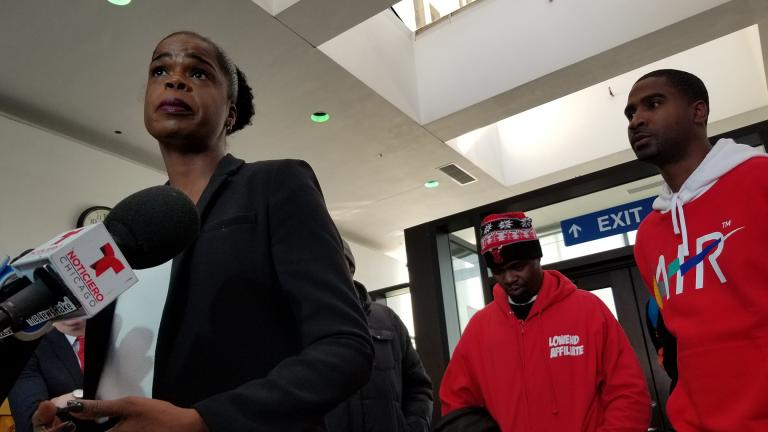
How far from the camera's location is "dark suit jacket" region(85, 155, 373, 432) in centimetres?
68

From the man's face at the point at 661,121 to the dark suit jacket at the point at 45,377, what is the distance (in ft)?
6.39

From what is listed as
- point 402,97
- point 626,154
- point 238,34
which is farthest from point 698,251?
point 626,154

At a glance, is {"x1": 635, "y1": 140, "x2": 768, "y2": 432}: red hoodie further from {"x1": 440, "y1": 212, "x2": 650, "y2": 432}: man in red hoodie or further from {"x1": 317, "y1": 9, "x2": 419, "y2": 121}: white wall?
{"x1": 317, "y1": 9, "x2": 419, "y2": 121}: white wall

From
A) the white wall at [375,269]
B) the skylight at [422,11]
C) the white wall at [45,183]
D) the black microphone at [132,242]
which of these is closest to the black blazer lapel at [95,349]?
the black microphone at [132,242]

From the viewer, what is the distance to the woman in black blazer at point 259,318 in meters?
0.64

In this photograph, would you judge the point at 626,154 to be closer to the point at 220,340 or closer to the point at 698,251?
the point at 698,251

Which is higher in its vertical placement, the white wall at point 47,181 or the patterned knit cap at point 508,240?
the white wall at point 47,181

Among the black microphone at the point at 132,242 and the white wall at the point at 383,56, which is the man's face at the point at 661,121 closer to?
the black microphone at the point at 132,242

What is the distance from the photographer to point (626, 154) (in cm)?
673

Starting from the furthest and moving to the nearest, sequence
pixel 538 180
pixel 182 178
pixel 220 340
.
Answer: pixel 538 180
pixel 182 178
pixel 220 340

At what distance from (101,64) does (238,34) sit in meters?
1.11

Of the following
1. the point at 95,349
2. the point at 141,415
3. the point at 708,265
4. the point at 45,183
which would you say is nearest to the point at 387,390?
the point at 708,265

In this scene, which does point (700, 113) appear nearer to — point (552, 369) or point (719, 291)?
point (719, 291)

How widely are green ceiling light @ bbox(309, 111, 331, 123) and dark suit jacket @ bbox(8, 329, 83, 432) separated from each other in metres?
3.79
